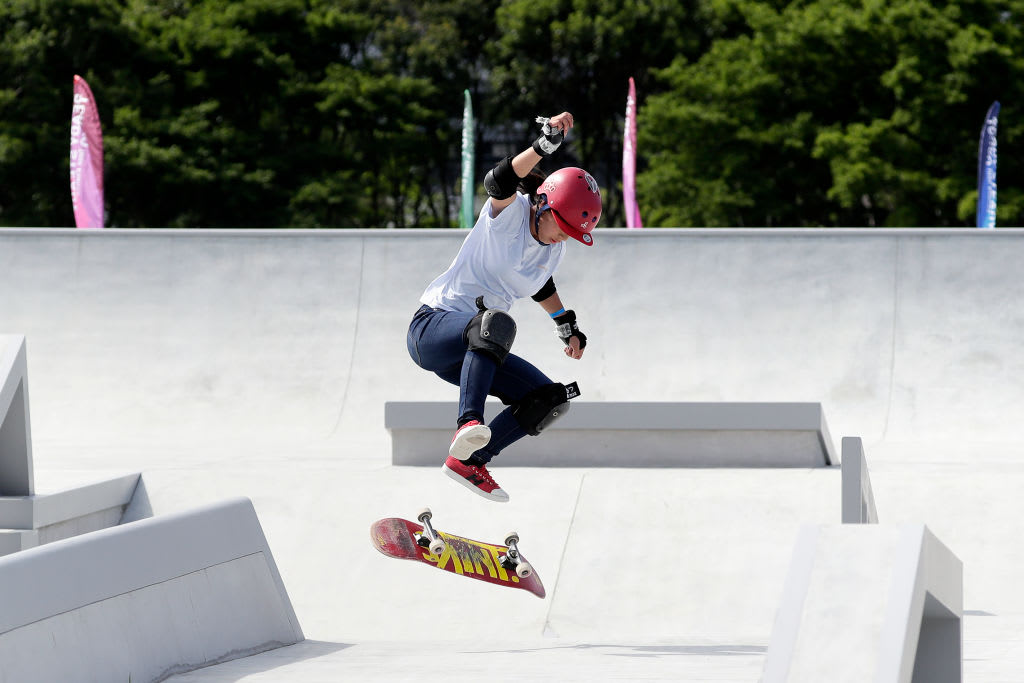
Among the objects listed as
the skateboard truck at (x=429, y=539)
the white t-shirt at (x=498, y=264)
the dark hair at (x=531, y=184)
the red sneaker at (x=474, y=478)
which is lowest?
the skateboard truck at (x=429, y=539)

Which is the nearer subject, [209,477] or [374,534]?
[374,534]

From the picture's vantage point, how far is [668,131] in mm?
32312

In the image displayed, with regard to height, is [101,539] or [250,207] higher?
[101,539]

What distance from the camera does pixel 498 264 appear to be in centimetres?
504

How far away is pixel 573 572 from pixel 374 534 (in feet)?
5.65

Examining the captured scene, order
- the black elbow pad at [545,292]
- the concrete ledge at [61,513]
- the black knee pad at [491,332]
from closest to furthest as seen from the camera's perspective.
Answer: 1. the black knee pad at [491,332]
2. the black elbow pad at [545,292]
3. the concrete ledge at [61,513]

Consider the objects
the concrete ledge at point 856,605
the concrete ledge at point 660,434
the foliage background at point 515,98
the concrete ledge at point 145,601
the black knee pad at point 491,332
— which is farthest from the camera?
the foliage background at point 515,98

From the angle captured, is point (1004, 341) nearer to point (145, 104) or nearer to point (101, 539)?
point (101, 539)

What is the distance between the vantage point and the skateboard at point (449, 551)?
5547 millimetres

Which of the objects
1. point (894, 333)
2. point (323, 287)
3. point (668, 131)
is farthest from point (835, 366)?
point (668, 131)

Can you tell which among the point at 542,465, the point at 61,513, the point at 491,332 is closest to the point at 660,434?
the point at 542,465

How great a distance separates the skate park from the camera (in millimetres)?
4102

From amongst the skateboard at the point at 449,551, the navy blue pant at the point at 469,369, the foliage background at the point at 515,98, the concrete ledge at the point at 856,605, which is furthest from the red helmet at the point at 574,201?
the foliage background at the point at 515,98

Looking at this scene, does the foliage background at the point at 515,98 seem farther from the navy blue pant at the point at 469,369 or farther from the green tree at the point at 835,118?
the navy blue pant at the point at 469,369
